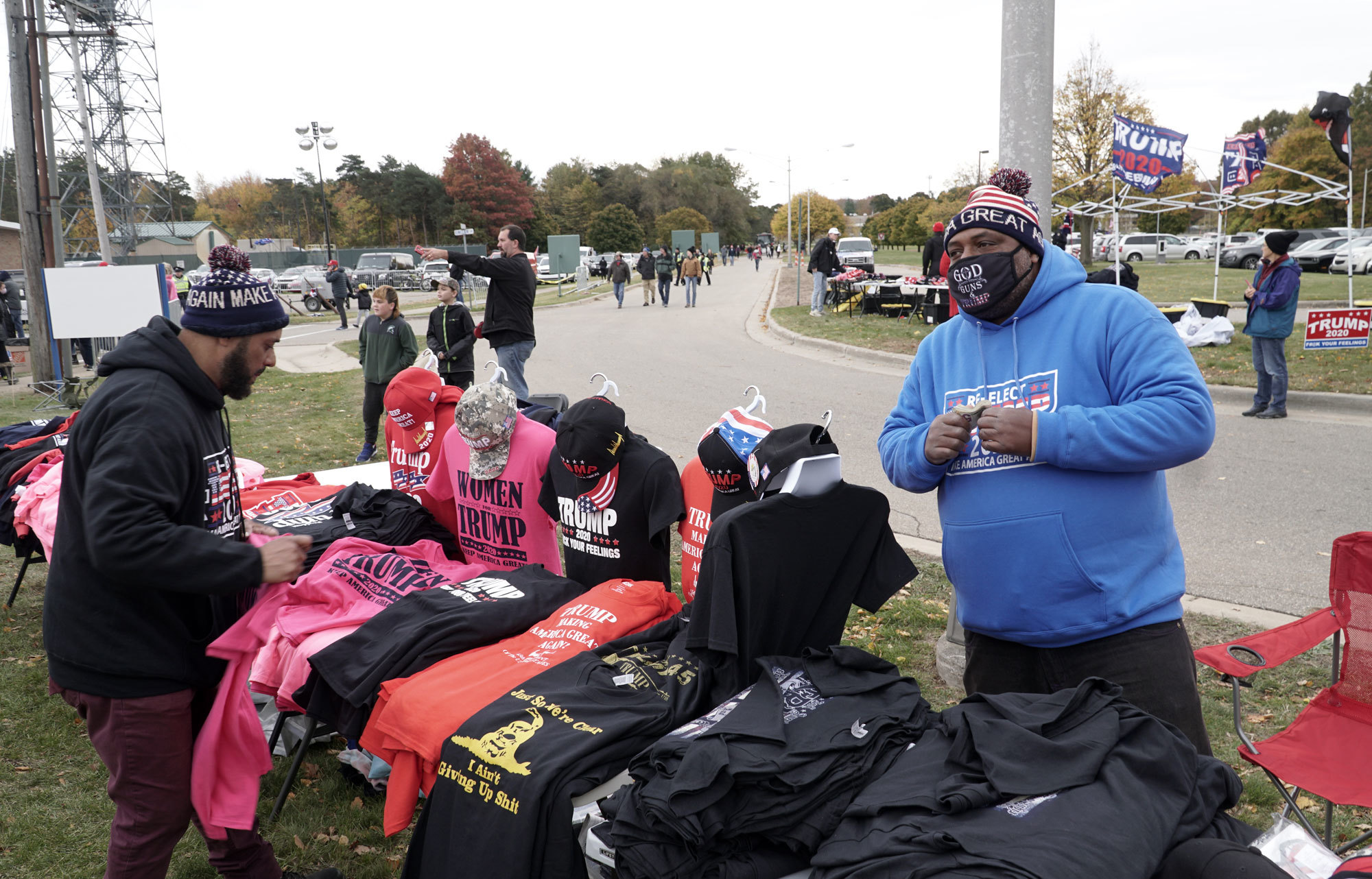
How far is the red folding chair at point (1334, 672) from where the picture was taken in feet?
9.60

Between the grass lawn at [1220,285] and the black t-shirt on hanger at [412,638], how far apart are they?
15.7 m

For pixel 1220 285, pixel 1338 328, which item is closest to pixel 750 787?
pixel 1338 328

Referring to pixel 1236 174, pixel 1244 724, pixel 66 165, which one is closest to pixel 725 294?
pixel 1236 174

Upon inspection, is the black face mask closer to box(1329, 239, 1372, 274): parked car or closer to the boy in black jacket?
the boy in black jacket

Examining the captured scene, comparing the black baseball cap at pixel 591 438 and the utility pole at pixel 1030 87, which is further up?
the utility pole at pixel 1030 87

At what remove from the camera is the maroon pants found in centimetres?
264

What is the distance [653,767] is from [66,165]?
59.9 meters

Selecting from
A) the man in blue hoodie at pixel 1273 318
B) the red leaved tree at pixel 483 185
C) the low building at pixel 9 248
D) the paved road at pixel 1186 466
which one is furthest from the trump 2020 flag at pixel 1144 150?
the red leaved tree at pixel 483 185

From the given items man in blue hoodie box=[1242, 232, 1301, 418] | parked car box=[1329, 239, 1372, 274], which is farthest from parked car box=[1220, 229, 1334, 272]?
man in blue hoodie box=[1242, 232, 1301, 418]

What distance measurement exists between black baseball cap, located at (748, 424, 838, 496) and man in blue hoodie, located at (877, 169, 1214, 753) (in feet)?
1.08

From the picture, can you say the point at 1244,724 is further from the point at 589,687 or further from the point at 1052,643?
the point at 589,687

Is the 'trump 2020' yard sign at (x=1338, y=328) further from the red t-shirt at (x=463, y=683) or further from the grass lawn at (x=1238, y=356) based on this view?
the red t-shirt at (x=463, y=683)

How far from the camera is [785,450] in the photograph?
275 centimetres

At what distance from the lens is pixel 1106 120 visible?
130ft
